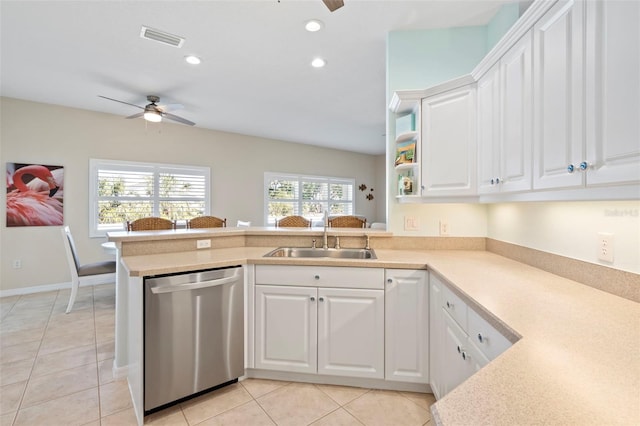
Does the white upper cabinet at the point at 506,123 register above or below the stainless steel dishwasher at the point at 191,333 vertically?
above

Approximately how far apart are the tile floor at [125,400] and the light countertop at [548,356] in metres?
0.90

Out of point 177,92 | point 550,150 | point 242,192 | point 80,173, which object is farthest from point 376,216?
point 550,150

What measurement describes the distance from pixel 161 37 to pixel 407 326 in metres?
3.12

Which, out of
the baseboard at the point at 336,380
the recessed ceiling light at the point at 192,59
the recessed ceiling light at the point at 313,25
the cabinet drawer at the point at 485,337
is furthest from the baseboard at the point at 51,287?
the cabinet drawer at the point at 485,337

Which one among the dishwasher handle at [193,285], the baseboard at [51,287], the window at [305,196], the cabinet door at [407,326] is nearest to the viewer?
the dishwasher handle at [193,285]

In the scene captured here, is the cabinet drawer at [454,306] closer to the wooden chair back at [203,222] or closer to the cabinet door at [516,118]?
the cabinet door at [516,118]

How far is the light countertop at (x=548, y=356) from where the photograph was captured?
0.56 metres

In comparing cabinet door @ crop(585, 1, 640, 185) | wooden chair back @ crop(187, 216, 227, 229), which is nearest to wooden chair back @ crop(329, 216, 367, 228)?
wooden chair back @ crop(187, 216, 227, 229)

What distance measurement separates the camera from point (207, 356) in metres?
1.81

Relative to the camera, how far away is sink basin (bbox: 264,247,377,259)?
7.66 feet

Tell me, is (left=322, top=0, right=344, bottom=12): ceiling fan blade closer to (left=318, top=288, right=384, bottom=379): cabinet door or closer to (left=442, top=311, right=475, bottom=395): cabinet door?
(left=318, top=288, right=384, bottom=379): cabinet door

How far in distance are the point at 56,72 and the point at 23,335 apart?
2797 millimetres

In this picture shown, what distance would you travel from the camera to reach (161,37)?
255cm

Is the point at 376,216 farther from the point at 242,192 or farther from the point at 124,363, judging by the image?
the point at 124,363
